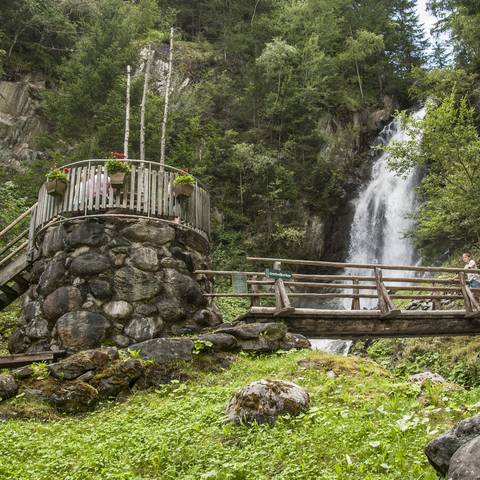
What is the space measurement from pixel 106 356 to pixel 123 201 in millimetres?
3569

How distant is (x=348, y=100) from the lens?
30219mm

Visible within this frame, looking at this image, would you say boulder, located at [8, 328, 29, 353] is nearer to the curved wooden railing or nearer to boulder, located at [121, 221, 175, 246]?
the curved wooden railing

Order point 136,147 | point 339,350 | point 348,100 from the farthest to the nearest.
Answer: point 348,100
point 136,147
point 339,350

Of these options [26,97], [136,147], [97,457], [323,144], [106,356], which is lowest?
[97,457]

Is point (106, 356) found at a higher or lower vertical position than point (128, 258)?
lower

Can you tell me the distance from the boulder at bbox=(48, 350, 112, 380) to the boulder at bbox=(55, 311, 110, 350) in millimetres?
1143

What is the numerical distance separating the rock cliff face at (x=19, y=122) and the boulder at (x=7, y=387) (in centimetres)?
1711

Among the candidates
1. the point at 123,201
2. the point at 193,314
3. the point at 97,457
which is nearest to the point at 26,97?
the point at 123,201

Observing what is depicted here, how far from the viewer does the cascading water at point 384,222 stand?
22.9 meters

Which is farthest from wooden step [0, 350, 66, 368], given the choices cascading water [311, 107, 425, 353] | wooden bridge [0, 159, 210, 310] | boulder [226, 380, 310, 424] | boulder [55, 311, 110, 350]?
cascading water [311, 107, 425, 353]

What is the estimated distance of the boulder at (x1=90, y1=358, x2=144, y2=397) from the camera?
841 centimetres

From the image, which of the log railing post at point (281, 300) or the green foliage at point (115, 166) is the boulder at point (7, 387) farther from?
the log railing post at point (281, 300)

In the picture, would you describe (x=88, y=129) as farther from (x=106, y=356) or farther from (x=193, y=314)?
(x=106, y=356)

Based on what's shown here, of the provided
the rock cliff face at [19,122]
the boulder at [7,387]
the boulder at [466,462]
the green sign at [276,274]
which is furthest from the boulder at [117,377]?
the rock cliff face at [19,122]
